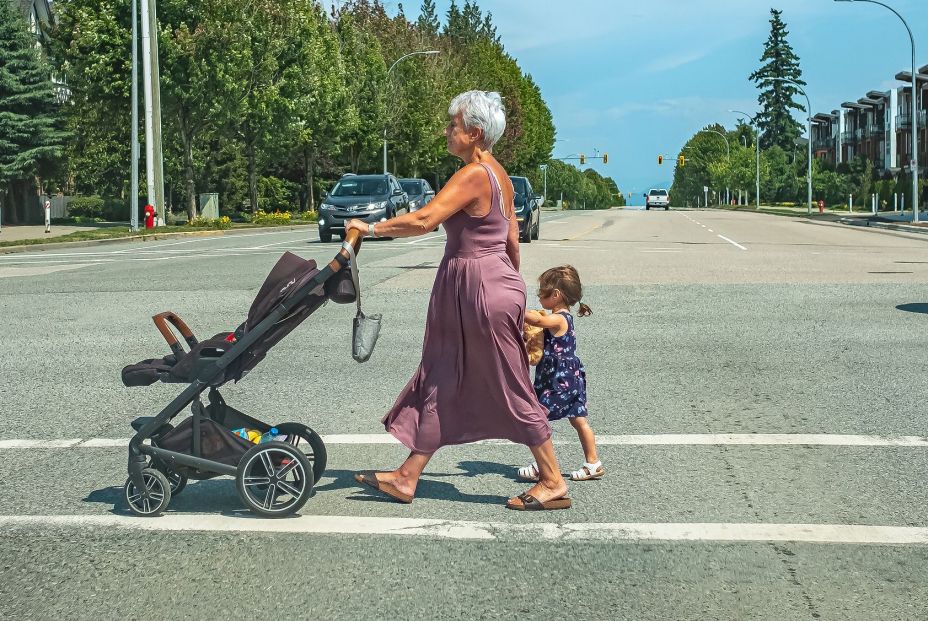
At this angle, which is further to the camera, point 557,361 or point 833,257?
point 833,257

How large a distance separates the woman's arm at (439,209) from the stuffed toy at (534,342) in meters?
0.87

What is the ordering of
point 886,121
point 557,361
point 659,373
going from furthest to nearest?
1. point 886,121
2. point 659,373
3. point 557,361

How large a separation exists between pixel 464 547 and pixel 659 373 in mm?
4799

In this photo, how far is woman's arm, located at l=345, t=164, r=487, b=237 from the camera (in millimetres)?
4785

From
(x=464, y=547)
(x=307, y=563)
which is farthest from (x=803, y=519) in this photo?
(x=307, y=563)

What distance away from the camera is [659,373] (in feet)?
30.1

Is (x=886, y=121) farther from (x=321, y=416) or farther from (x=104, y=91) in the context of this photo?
(x=321, y=416)

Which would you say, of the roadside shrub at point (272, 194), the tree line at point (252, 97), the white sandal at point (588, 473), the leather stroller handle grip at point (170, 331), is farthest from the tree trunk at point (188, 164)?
the white sandal at point (588, 473)

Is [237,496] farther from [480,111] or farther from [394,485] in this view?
[480,111]

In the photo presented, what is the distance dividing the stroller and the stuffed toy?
0.97 metres

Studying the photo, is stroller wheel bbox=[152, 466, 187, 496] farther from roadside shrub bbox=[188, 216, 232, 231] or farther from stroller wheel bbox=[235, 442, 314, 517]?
roadside shrub bbox=[188, 216, 232, 231]

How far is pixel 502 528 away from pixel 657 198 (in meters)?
97.2

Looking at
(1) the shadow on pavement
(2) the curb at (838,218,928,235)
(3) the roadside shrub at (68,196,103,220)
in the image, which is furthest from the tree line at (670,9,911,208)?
(1) the shadow on pavement

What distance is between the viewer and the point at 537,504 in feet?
17.0
